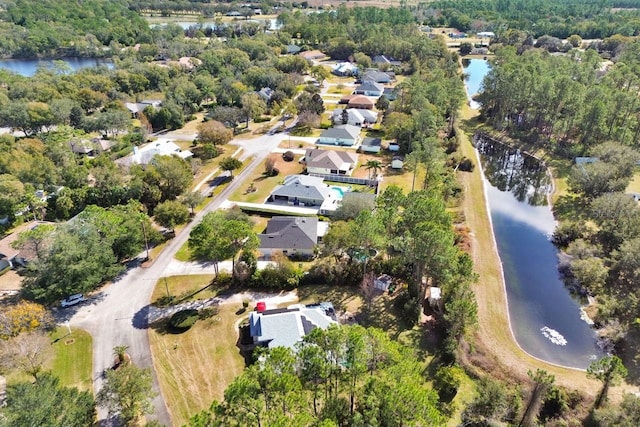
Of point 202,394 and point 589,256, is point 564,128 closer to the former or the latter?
point 589,256

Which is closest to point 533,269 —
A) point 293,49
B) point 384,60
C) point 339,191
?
point 339,191

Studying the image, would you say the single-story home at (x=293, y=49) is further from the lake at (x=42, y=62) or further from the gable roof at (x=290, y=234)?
the gable roof at (x=290, y=234)

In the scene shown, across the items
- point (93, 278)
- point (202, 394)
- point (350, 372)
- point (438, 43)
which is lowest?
point (202, 394)

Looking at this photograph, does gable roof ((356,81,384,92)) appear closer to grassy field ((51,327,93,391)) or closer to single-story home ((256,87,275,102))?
single-story home ((256,87,275,102))

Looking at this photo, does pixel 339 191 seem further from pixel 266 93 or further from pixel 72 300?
pixel 266 93

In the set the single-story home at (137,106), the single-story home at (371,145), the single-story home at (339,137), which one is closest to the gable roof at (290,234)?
the single-story home at (371,145)

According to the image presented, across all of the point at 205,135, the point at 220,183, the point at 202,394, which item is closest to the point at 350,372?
the point at 202,394
